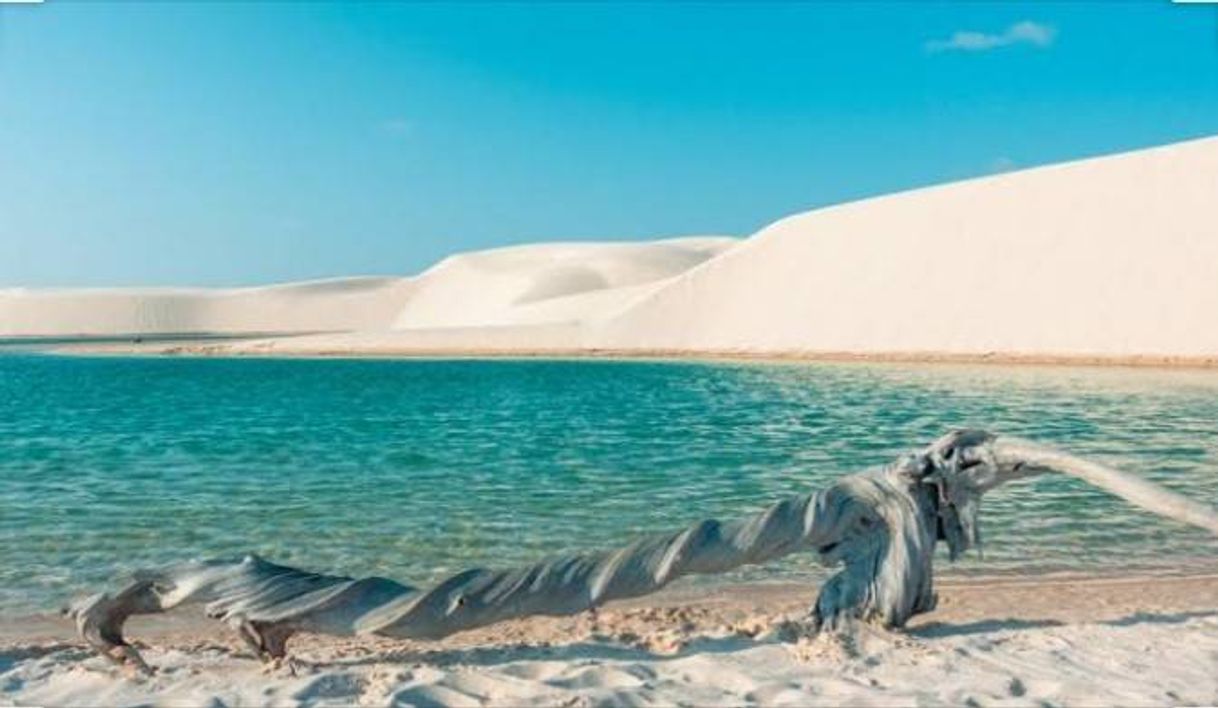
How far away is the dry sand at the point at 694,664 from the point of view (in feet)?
15.3

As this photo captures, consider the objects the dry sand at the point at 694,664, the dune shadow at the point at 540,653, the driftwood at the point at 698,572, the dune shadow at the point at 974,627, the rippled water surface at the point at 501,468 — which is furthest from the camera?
the rippled water surface at the point at 501,468

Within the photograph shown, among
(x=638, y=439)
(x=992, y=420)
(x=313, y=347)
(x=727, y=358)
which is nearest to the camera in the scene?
(x=638, y=439)

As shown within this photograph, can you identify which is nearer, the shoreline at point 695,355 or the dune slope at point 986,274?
the shoreline at point 695,355

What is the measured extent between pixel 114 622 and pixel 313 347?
237 ft

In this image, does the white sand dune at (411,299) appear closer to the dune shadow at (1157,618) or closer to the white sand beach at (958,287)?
the white sand beach at (958,287)

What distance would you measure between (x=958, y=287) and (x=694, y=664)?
52.0 meters

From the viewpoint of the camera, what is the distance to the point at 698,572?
5586 millimetres

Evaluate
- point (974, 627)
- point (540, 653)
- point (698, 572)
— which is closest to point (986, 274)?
point (974, 627)

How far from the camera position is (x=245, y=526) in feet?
32.7

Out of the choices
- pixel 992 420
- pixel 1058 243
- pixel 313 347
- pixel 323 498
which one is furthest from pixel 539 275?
pixel 323 498

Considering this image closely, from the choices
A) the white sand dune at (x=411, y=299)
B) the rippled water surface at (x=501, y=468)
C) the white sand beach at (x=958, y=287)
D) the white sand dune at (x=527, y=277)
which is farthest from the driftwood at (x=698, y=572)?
the white sand dune at (x=527, y=277)

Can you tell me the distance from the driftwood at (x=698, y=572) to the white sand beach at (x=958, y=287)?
3986 cm

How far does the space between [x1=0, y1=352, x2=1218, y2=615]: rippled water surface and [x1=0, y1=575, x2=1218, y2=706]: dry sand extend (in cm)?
168

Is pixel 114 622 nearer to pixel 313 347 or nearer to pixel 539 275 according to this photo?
pixel 313 347
